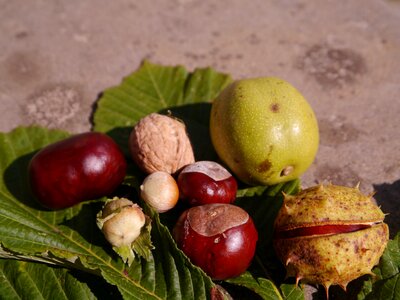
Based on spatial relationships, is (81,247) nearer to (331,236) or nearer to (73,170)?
(73,170)

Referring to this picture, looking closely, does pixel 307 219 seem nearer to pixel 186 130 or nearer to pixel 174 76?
pixel 186 130

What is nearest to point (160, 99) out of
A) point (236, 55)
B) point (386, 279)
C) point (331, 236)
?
point (236, 55)

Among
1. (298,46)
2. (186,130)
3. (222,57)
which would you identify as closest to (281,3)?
(298,46)

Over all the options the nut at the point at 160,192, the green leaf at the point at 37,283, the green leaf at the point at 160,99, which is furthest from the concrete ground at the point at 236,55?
the green leaf at the point at 37,283

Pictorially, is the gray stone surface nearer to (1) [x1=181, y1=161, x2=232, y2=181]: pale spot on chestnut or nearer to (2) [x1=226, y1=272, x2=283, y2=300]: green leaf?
(1) [x1=181, y1=161, x2=232, y2=181]: pale spot on chestnut

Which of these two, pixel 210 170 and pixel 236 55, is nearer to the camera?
pixel 210 170

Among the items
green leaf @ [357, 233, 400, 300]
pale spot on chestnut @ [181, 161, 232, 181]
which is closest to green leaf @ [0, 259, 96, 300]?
pale spot on chestnut @ [181, 161, 232, 181]
